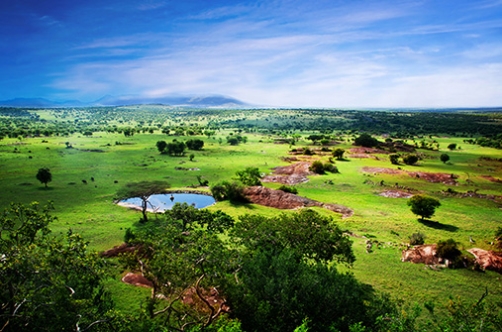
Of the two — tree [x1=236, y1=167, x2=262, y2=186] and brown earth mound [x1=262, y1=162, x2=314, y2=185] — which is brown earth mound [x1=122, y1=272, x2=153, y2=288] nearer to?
tree [x1=236, y1=167, x2=262, y2=186]

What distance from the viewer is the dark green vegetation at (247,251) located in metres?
15.7

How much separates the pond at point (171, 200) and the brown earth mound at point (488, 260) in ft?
122

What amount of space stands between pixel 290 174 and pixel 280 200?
2641 cm

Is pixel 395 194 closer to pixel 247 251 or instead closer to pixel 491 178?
pixel 491 178

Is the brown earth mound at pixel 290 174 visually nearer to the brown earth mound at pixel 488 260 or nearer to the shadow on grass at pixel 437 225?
the shadow on grass at pixel 437 225

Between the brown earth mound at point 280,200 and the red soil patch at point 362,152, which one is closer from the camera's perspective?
the brown earth mound at point 280,200

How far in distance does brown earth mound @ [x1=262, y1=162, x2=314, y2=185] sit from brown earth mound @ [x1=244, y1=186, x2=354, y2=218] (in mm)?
17792

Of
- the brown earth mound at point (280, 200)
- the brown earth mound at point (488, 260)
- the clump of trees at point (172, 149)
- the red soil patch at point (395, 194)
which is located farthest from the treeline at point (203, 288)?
the clump of trees at point (172, 149)

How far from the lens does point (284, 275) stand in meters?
20.5

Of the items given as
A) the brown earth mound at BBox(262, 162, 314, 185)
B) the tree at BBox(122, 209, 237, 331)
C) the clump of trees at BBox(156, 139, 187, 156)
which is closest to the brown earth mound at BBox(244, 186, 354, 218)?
the brown earth mound at BBox(262, 162, 314, 185)

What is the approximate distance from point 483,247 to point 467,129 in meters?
201

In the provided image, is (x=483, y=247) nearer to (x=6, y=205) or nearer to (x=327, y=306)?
(x=327, y=306)

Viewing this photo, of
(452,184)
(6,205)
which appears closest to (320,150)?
(452,184)

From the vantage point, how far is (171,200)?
181 ft
